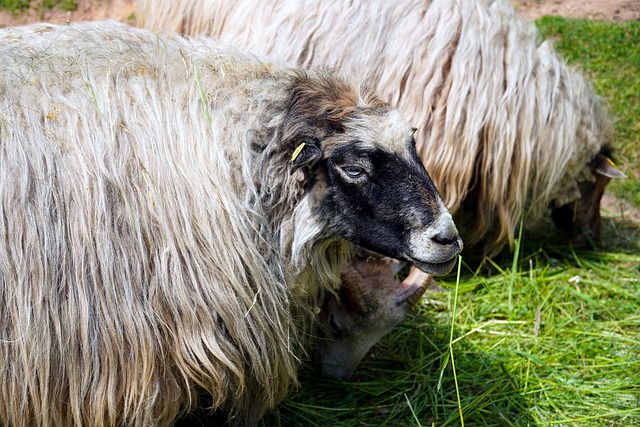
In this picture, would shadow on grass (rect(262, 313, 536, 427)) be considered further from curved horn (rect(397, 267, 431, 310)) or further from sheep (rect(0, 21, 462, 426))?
sheep (rect(0, 21, 462, 426))

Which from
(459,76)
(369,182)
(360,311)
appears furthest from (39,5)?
(369,182)

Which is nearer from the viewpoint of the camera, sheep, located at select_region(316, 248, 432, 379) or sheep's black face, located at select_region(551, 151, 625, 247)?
sheep, located at select_region(316, 248, 432, 379)

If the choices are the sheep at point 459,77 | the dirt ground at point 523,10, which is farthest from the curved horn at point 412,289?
the dirt ground at point 523,10

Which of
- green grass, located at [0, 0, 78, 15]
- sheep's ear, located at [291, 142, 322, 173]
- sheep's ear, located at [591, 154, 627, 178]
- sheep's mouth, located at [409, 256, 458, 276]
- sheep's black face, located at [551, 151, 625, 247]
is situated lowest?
sheep's black face, located at [551, 151, 625, 247]

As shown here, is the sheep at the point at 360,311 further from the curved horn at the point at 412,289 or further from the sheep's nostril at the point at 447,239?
the sheep's nostril at the point at 447,239

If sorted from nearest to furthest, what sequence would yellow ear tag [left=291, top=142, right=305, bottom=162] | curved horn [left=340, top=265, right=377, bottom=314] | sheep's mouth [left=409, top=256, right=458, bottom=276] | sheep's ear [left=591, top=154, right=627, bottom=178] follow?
yellow ear tag [left=291, top=142, right=305, bottom=162] < sheep's mouth [left=409, top=256, right=458, bottom=276] < curved horn [left=340, top=265, right=377, bottom=314] < sheep's ear [left=591, top=154, right=627, bottom=178]

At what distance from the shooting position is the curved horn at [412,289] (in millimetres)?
3820

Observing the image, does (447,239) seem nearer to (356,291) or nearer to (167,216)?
(356,291)

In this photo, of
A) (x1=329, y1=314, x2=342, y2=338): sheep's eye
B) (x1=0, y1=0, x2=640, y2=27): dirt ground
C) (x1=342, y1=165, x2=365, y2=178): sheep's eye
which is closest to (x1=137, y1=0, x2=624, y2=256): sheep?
(x1=329, y1=314, x2=342, y2=338): sheep's eye

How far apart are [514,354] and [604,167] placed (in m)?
1.59

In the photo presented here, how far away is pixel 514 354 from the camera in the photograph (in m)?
4.27

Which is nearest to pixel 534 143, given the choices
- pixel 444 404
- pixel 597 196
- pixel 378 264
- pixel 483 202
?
pixel 483 202

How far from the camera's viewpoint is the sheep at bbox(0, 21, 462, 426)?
2.75m

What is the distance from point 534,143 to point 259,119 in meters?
2.36
